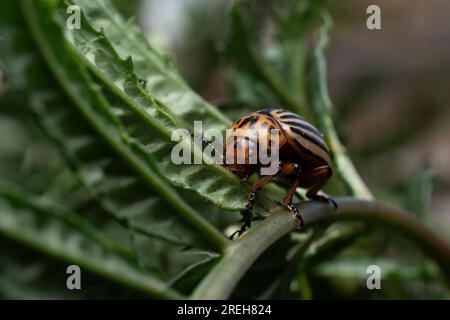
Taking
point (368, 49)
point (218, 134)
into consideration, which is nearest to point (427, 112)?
point (368, 49)

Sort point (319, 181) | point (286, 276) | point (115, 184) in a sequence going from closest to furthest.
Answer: point (115, 184), point (286, 276), point (319, 181)

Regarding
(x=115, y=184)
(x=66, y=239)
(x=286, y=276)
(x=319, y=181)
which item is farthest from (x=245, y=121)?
(x=66, y=239)

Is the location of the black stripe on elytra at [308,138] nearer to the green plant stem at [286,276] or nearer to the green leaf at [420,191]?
the green plant stem at [286,276]

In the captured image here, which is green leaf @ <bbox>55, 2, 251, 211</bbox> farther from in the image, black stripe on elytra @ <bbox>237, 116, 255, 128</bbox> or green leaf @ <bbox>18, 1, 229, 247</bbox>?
black stripe on elytra @ <bbox>237, 116, 255, 128</bbox>

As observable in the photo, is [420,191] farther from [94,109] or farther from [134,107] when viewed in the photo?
[94,109]

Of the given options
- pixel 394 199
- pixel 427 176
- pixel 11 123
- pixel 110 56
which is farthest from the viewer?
pixel 394 199
